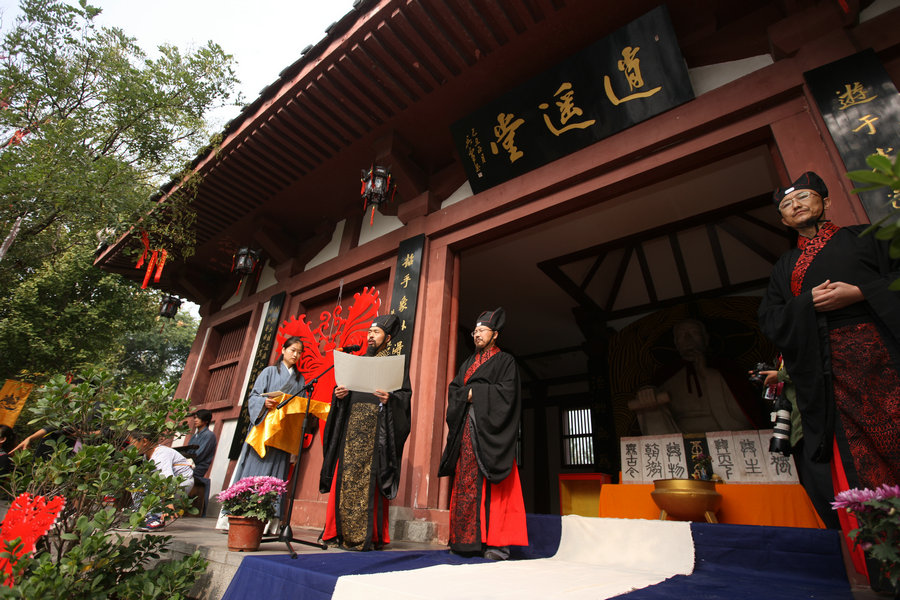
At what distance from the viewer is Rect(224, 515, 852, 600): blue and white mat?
1648 millimetres

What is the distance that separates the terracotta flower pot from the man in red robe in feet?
3.70

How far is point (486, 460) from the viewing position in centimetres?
270

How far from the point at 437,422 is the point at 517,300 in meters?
3.78

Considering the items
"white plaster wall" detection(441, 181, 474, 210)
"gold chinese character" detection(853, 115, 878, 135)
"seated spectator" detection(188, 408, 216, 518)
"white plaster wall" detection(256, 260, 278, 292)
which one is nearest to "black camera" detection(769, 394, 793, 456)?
"gold chinese character" detection(853, 115, 878, 135)

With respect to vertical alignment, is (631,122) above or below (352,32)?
below

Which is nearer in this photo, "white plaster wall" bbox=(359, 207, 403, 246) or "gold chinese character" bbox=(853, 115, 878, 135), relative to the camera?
"gold chinese character" bbox=(853, 115, 878, 135)

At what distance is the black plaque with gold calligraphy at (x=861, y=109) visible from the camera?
2.22 m

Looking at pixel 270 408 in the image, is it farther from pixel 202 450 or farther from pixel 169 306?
pixel 169 306

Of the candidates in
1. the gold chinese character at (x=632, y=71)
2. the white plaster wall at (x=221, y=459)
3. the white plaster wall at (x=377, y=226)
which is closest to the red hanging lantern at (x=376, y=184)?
the white plaster wall at (x=377, y=226)

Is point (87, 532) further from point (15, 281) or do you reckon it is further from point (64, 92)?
Answer: point (15, 281)

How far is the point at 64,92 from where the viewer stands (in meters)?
4.91

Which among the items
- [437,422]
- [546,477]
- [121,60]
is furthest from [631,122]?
[546,477]

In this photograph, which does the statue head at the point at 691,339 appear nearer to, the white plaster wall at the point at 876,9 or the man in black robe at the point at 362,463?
the white plaster wall at the point at 876,9

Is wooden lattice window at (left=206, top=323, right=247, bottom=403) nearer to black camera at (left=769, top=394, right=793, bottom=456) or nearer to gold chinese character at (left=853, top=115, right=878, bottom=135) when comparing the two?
black camera at (left=769, top=394, right=793, bottom=456)
